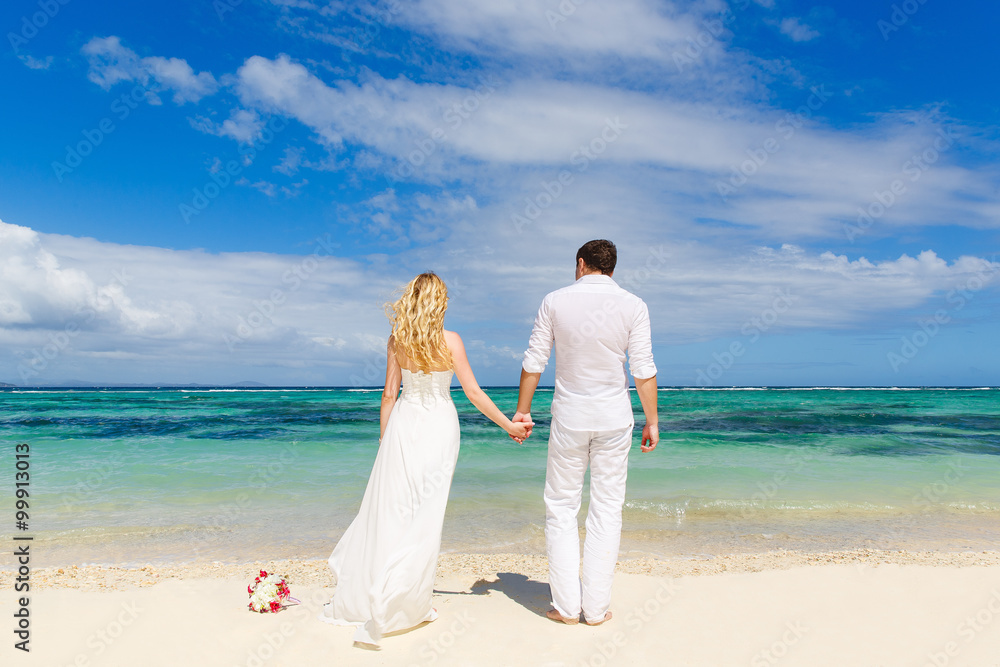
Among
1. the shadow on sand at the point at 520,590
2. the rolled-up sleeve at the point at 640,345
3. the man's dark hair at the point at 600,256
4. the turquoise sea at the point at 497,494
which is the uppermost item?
the man's dark hair at the point at 600,256

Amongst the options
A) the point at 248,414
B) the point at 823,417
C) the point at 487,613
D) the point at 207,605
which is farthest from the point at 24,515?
the point at 823,417

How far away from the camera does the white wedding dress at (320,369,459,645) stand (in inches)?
153

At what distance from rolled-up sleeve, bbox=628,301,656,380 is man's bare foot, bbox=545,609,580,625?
1.79 meters

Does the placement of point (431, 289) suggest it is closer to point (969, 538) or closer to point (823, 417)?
point (969, 538)

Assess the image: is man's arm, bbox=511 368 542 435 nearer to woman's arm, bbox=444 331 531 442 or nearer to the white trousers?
woman's arm, bbox=444 331 531 442

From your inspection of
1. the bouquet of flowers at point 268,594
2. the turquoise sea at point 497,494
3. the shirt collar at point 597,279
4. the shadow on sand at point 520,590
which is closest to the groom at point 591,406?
the shirt collar at point 597,279

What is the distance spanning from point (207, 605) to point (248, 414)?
2440 centimetres

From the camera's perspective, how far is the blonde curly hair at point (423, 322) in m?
3.86

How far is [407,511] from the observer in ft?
13.0

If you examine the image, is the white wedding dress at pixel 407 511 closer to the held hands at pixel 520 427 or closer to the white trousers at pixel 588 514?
the held hands at pixel 520 427

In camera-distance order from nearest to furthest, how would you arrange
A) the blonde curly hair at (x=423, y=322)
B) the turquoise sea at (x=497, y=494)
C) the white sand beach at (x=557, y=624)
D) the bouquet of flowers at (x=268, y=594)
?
the white sand beach at (x=557, y=624)
the blonde curly hair at (x=423, y=322)
the bouquet of flowers at (x=268, y=594)
the turquoise sea at (x=497, y=494)

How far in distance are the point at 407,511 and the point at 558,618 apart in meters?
1.35

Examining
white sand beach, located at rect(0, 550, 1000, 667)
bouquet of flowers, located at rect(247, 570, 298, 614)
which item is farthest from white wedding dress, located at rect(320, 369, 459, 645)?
bouquet of flowers, located at rect(247, 570, 298, 614)

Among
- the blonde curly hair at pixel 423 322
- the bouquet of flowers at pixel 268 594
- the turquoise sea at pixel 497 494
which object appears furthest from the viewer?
the turquoise sea at pixel 497 494
